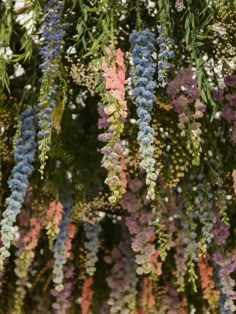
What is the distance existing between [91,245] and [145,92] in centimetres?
55

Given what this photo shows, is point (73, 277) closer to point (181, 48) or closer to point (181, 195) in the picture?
point (181, 195)

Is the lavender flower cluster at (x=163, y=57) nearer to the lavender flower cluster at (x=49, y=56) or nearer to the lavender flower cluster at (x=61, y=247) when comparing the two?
the lavender flower cluster at (x=49, y=56)

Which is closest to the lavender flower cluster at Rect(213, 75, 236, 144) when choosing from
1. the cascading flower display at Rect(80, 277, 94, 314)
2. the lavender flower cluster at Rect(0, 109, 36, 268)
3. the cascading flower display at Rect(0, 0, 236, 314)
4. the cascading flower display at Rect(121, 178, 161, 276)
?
the cascading flower display at Rect(0, 0, 236, 314)

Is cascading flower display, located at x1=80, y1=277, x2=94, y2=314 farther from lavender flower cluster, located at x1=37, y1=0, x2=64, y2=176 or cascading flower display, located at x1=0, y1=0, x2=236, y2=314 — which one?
lavender flower cluster, located at x1=37, y1=0, x2=64, y2=176

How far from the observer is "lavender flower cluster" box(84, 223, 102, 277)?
1.35 metres

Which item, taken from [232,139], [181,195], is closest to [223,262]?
[181,195]

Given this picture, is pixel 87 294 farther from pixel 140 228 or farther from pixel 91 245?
pixel 140 228

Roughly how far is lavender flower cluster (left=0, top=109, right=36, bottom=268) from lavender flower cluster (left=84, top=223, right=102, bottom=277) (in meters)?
0.31

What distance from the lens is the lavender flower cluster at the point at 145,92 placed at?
32.7 inches

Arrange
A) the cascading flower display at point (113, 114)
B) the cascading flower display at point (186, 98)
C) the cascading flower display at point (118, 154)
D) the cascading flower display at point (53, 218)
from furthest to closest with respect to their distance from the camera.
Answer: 1. the cascading flower display at point (53, 218)
2. the cascading flower display at point (186, 98)
3. the cascading flower display at point (118, 154)
4. the cascading flower display at point (113, 114)

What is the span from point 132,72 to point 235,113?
0.27 metres

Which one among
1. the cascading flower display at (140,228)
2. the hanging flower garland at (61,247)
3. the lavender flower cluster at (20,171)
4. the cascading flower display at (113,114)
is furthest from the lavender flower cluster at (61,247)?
the cascading flower display at (113,114)

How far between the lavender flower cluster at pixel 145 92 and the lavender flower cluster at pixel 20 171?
21 cm

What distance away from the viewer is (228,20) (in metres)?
1.02
